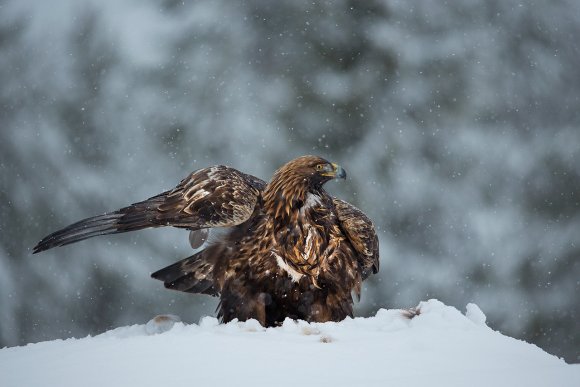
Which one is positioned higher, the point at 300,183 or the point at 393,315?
the point at 300,183

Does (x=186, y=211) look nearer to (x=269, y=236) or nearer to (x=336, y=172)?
(x=269, y=236)

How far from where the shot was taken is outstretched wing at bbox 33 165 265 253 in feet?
20.4

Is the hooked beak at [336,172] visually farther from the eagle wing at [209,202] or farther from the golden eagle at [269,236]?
the eagle wing at [209,202]

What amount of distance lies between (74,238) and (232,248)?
1270 mm

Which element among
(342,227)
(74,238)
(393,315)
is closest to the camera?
(393,315)

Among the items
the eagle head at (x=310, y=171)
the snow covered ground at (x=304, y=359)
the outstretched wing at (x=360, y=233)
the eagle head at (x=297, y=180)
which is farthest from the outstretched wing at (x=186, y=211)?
the snow covered ground at (x=304, y=359)

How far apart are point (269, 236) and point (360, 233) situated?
2.97 feet

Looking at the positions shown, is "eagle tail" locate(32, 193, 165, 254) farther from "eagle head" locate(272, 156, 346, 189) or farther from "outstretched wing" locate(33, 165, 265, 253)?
"eagle head" locate(272, 156, 346, 189)

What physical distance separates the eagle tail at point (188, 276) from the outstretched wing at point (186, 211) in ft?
1.94

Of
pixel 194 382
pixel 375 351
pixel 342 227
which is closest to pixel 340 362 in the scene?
pixel 375 351

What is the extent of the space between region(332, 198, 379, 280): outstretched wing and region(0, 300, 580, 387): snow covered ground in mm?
1804

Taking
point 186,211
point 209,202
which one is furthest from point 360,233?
point 186,211

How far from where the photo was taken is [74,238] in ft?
20.2

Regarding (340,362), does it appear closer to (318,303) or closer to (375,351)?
(375,351)
